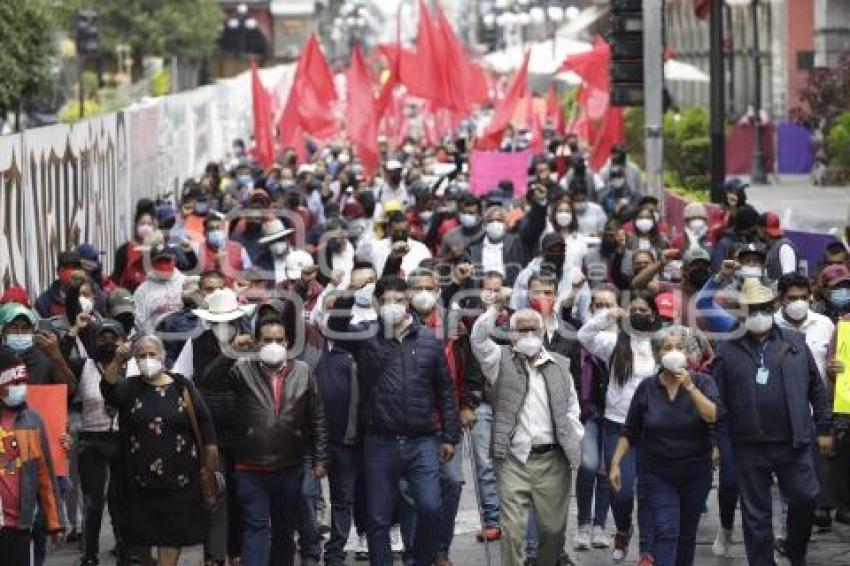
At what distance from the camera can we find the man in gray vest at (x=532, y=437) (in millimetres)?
12055

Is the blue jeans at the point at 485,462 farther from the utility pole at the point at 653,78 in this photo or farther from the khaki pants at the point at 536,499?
the utility pole at the point at 653,78

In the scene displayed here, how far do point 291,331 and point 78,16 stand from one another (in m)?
30.1

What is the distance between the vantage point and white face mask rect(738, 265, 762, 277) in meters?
14.3

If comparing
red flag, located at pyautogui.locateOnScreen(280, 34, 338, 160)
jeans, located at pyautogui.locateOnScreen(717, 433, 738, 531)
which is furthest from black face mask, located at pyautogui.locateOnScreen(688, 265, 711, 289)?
red flag, located at pyautogui.locateOnScreen(280, 34, 338, 160)

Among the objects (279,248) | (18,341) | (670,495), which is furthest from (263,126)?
(670,495)

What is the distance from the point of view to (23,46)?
37.8m

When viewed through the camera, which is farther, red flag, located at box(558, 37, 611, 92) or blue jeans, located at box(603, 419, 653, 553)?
red flag, located at box(558, 37, 611, 92)

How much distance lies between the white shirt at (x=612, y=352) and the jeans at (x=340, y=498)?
1411 millimetres

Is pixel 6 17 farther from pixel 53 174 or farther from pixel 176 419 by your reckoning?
pixel 176 419

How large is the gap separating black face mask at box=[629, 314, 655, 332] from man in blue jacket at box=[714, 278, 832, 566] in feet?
2.35

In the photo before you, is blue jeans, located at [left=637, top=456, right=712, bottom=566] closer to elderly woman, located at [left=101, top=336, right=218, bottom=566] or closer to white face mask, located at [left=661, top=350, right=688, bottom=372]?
white face mask, located at [left=661, top=350, right=688, bottom=372]

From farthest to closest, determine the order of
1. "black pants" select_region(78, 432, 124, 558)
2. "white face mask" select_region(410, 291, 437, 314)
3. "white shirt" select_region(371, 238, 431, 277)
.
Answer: "white shirt" select_region(371, 238, 431, 277) → "black pants" select_region(78, 432, 124, 558) → "white face mask" select_region(410, 291, 437, 314)

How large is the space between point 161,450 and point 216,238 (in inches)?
290

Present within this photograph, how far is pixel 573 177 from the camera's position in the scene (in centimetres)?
2606
